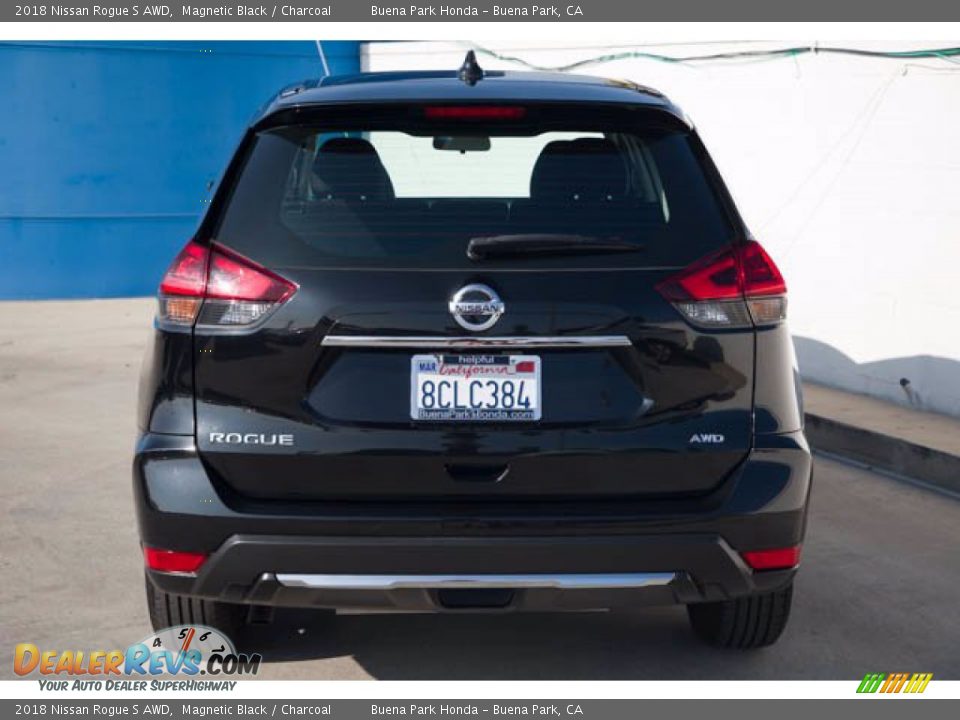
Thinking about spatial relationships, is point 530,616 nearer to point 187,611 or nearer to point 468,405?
point 187,611

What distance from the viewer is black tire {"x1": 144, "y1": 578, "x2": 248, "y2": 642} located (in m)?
4.54

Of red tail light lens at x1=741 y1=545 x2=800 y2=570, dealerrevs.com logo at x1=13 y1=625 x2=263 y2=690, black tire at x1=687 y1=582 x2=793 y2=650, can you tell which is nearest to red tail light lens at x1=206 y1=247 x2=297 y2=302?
dealerrevs.com logo at x1=13 y1=625 x2=263 y2=690

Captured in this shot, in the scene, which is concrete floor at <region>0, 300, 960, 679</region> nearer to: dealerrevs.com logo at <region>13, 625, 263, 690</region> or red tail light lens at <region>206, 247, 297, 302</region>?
dealerrevs.com logo at <region>13, 625, 263, 690</region>

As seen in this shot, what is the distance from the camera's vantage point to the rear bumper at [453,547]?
12.7ft

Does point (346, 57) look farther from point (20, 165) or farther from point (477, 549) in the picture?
point (477, 549)

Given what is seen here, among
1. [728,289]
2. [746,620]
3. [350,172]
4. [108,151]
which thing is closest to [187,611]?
[350,172]

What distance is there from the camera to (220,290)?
4.00 m

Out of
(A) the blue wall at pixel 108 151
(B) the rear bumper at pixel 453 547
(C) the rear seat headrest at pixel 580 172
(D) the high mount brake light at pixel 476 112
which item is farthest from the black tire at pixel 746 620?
(A) the blue wall at pixel 108 151

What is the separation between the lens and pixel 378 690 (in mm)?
4379

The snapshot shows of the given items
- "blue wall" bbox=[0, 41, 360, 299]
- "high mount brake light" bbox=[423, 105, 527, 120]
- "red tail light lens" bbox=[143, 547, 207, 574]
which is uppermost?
"high mount brake light" bbox=[423, 105, 527, 120]

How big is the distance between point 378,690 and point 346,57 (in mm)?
13039

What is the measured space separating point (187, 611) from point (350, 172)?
4.66ft

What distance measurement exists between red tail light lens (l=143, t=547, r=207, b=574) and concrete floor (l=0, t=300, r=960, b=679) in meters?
0.64

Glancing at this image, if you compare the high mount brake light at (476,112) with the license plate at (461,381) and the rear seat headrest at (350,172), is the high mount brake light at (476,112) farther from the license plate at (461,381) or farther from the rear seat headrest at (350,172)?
the license plate at (461,381)
